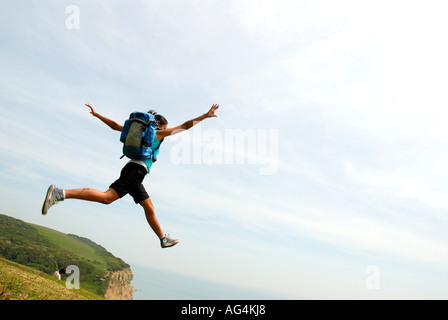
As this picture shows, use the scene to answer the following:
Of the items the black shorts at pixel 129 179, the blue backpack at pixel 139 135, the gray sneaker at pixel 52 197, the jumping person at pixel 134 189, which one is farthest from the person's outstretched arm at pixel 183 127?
the gray sneaker at pixel 52 197

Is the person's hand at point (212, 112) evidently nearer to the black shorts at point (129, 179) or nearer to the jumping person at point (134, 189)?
the jumping person at point (134, 189)

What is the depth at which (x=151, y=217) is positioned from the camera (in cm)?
737

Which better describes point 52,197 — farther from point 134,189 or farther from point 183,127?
point 183,127

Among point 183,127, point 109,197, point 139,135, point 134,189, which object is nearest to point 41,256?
point 134,189

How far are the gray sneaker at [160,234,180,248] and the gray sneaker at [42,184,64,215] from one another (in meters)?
2.66

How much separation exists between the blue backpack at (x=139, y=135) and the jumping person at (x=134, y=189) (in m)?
0.16

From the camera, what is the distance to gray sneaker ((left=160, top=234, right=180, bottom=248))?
7520 millimetres

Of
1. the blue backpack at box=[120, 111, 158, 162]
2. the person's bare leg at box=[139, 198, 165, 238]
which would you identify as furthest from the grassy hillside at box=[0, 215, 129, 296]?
the blue backpack at box=[120, 111, 158, 162]

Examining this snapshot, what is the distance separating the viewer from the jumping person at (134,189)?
6.09 metres

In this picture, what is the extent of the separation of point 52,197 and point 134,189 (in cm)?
166

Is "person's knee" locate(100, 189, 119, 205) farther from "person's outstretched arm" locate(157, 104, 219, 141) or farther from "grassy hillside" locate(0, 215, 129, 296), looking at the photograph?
"grassy hillside" locate(0, 215, 129, 296)
